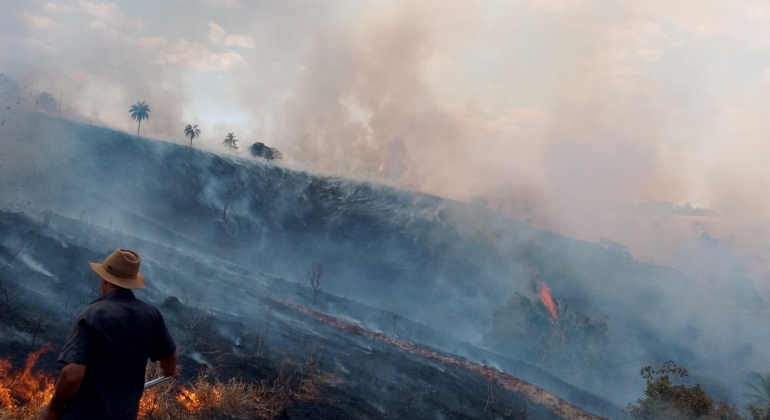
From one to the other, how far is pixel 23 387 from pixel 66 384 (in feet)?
22.9

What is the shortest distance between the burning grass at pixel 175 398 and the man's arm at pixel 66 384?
4.68m

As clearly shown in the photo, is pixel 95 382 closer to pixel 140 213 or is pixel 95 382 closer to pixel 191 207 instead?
pixel 140 213

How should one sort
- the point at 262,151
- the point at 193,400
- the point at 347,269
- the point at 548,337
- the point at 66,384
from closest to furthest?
the point at 66,384, the point at 193,400, the point at 548,337, the point at 347,269, the point at 262,151

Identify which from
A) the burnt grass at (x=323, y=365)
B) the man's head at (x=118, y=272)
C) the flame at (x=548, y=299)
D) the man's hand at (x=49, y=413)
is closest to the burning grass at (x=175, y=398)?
the burnt grass at (x=323, y=365)

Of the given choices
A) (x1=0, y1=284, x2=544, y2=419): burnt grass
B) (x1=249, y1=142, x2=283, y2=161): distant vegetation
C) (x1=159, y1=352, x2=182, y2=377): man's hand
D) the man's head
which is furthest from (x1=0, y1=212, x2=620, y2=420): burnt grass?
(x1=249, y1=142, x2=283, y2=161): distant vegetation

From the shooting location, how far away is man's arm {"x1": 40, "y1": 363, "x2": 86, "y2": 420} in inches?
139

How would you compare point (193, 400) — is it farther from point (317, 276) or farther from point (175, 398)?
point (317, 276)

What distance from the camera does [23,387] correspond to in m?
8.89

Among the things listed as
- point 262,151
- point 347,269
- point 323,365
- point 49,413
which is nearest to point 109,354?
point 49,413

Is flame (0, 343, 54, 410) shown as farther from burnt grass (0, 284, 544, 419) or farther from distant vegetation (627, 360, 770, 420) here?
distant vegetation (627, 360, 770, 420)

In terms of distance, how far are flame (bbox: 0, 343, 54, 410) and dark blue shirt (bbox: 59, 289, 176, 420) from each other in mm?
5563

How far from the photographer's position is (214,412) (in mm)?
9742

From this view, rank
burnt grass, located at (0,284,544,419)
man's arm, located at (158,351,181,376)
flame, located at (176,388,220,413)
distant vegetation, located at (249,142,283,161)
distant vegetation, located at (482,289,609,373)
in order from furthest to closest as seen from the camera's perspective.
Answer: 1. distant vegetation, located at (249,142,283,161)
2. distant vegetation, located at (482,289,609,373)
3. burnt grass, located at (0,284,544,419)
4. flame, located at (176,388,220,413)
5. man's arm, located at (158,351,181,376)

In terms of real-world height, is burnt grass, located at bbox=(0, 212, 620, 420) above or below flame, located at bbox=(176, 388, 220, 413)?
below
